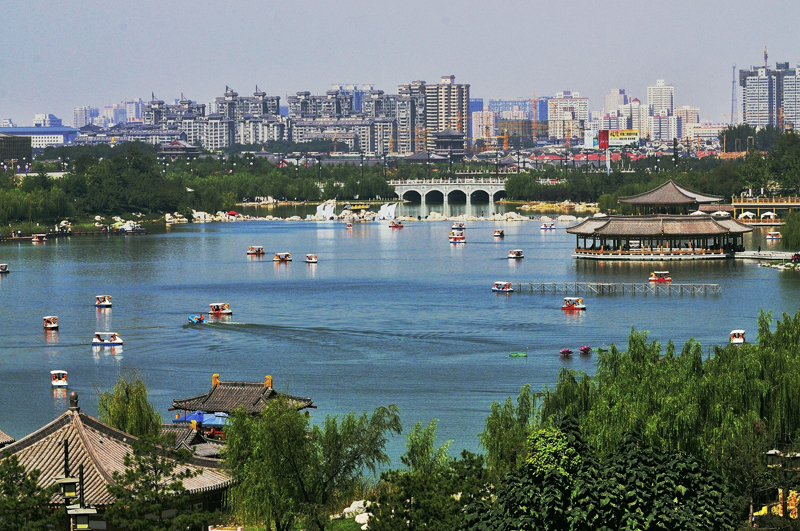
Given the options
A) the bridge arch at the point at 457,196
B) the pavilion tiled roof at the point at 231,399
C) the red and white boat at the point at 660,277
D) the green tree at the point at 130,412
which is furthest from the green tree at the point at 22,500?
the bridge arch at the point at 457,196

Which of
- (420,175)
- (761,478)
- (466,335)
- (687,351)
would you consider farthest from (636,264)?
(420,175)

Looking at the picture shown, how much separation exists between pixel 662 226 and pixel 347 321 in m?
22.9

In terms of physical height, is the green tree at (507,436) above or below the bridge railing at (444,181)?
below

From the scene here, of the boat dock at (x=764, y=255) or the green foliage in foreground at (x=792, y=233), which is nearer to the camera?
the boat dock at (x=764, y=255)

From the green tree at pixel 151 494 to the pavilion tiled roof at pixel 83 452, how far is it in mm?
261

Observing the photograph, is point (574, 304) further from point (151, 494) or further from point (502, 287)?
point (151, 494)

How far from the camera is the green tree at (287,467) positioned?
16.6 meters

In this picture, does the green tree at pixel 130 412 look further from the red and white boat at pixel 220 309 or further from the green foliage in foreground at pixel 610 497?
the red and white boat at pixel 220 309

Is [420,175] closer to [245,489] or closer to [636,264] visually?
[636,264]

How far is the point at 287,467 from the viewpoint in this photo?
1702 centimetres

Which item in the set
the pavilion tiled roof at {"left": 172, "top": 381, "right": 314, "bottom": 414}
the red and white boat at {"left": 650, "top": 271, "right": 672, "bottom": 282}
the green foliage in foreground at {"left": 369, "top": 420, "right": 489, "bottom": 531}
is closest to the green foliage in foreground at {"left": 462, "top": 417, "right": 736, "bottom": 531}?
the green foliage in foreground at {"left": 369, "top": 420, "right": 489, "bottom": 531}

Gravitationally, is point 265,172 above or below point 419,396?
above

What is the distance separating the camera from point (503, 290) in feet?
158

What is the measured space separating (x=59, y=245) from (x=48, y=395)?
47.6 meters
